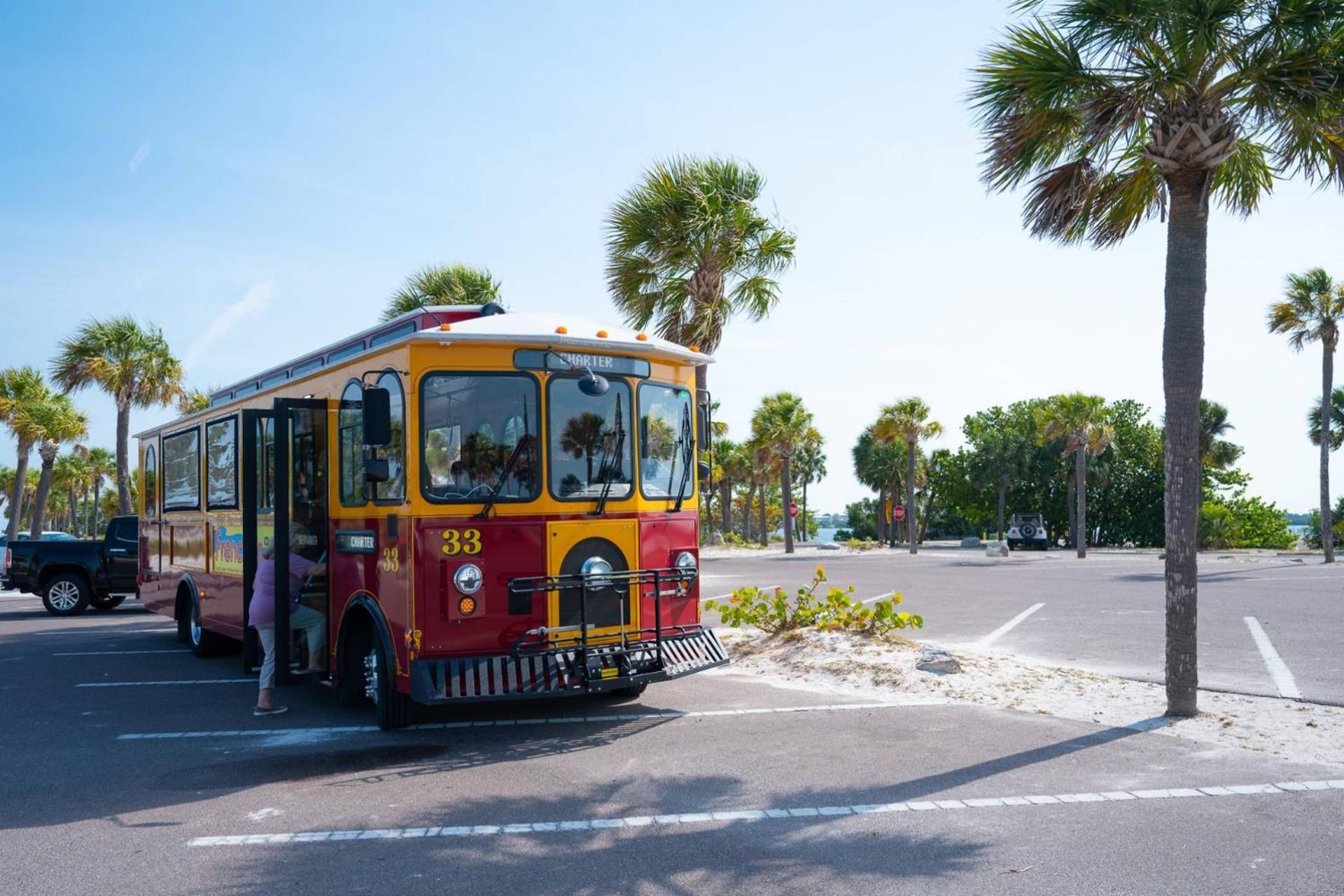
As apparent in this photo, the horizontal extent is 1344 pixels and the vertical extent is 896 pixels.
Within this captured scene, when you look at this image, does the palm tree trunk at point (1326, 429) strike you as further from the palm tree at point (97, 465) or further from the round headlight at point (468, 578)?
the palm tree at point (97, 465)

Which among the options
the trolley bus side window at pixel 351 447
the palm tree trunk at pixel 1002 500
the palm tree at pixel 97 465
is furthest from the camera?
the palm tree at pixel 97 465

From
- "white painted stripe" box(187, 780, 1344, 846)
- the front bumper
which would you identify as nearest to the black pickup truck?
the front bumper

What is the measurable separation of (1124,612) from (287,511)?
12599 millimetres

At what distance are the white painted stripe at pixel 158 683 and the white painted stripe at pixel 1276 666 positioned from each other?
9.69 m

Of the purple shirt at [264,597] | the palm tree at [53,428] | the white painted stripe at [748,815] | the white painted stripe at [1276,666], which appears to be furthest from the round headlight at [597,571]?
the palm tree at [53,428]

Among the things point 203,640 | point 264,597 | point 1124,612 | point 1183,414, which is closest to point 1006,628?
point 1124,612

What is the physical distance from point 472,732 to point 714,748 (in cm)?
195

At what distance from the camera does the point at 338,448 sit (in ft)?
29.2

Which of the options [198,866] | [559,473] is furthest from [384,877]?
[559,473]

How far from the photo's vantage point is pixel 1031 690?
30.7ft

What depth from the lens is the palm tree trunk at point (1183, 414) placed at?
8023 millimetres

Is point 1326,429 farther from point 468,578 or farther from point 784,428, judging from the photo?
point 468,578

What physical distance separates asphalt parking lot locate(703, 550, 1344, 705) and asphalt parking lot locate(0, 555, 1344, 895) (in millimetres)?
1132

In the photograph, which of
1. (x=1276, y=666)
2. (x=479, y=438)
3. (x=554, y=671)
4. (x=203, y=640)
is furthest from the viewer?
(x=203, y=640)
